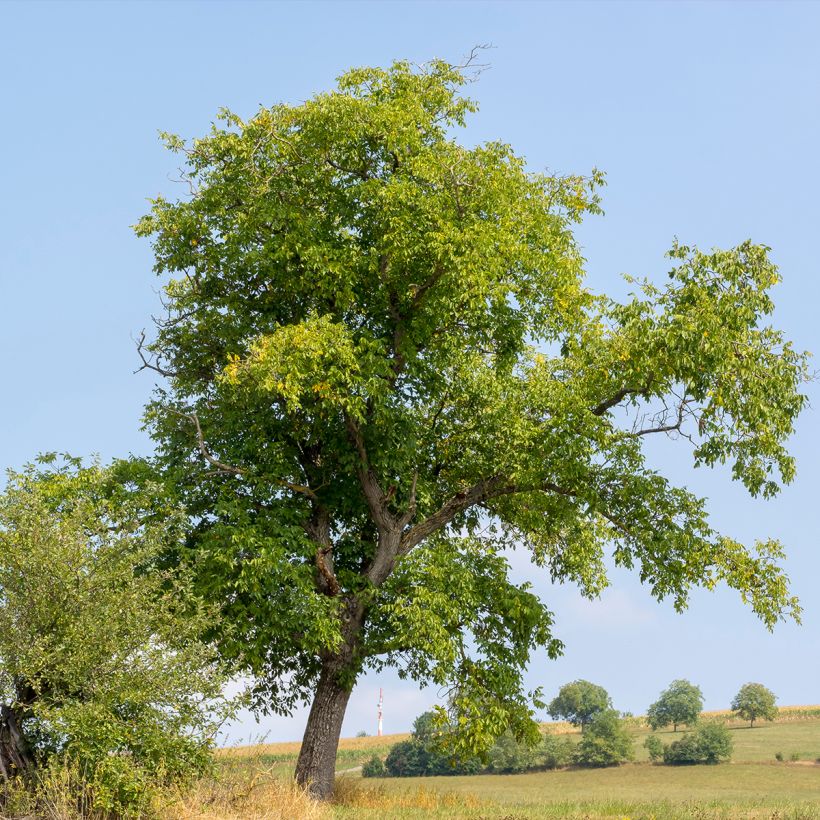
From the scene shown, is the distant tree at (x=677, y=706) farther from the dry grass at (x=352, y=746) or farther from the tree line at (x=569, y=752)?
the dry grass at (x=352, y=746)

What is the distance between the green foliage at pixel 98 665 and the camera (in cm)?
1642

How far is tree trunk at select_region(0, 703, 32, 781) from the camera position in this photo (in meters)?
18.3

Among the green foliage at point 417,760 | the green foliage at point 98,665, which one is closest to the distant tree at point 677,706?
the green foliage at point 417,760

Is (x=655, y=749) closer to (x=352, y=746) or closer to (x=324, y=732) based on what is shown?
(x=352, y=746)

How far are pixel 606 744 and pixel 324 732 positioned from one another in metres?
28.7

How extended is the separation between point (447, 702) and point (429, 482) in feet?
19.2

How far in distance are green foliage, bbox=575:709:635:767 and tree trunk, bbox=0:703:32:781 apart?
35379mm

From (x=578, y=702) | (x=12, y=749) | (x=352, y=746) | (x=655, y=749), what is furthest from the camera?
(x=578, y=702)

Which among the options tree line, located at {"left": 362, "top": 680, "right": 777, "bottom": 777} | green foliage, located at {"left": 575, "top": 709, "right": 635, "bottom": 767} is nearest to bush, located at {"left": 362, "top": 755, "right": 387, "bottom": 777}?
tree line, located at {"left": 362, "top": 680, "right": 777, "bottom": 777}

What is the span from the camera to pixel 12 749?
18.4 meters

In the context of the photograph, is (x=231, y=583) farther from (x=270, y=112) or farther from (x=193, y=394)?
(x=270, y=112)

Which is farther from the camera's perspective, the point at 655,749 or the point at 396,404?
the point at 655,749

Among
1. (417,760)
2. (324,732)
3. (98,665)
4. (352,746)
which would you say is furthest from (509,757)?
(98,665)

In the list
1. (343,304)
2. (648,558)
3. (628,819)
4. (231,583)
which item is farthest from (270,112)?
(628,819)
